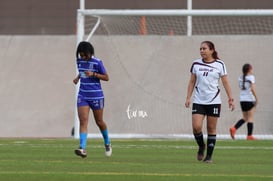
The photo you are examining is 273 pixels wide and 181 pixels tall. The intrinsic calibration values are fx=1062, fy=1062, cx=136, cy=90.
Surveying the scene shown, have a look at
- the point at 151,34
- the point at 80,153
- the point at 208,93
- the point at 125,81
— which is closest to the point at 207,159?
the point at 208,93

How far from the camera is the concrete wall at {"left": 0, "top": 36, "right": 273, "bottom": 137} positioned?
95.1 feet

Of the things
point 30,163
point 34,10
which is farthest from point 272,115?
point 30,163

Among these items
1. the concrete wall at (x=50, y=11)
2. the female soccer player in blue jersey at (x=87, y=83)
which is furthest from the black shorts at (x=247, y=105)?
the female soccer player in blue jersey at (x=87, y=83)

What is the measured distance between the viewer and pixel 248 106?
27328 mm

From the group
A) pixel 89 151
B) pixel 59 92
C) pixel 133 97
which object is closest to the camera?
pixel 89 151

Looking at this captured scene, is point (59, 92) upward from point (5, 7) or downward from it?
downward

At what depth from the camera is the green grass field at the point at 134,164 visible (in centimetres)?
1375

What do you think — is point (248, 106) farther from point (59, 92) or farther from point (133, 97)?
point (59, 92)

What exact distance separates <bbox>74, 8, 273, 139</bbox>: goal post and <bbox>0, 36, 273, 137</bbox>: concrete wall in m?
0.03

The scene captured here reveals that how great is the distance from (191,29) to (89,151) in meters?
10.7

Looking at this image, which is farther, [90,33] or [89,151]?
[90,33]

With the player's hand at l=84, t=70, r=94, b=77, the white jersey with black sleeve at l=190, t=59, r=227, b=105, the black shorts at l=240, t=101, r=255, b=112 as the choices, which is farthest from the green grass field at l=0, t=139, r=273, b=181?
the black shorts at l=240, t=101, r=255, b=112

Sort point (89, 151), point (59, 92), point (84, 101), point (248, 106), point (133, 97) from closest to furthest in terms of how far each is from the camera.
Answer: point (84, 101)
point (89, 151)
point (248, 106)
point (133, 97)
point (59, 92)

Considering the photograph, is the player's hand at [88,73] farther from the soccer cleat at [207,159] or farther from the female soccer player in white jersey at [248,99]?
the female soccer player in white jersey at [248,99]
